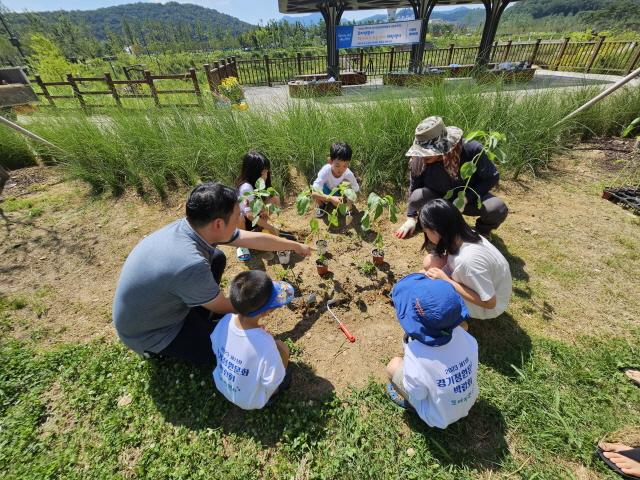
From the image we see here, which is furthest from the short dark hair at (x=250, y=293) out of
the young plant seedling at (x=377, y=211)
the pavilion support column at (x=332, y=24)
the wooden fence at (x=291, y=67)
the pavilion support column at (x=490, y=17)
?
the pavilion support column at (x=490, y=17)

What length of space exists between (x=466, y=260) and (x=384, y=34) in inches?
417

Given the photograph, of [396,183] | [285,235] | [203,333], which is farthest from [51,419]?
[396,183]

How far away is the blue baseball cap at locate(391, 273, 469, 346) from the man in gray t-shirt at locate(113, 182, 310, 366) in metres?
1.07

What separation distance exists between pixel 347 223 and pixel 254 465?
8.00 ft

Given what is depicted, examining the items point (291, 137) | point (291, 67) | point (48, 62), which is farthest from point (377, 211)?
point (48, 62)

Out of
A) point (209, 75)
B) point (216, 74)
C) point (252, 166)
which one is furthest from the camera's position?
point (216, 74)

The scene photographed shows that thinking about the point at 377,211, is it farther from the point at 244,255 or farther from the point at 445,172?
the point at 244,255

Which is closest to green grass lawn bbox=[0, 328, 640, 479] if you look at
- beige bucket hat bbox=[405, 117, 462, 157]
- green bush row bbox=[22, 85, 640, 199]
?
beige bucket hat bbox=[405, 117, 462, 157]

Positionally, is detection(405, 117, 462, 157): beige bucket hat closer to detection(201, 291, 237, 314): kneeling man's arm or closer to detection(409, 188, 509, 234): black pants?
detection(409, 188, 509, 234): black pants

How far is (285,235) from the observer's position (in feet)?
10.1

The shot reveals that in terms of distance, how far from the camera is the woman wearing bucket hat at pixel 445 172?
2486 mm

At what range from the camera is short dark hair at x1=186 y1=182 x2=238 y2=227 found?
160 cm

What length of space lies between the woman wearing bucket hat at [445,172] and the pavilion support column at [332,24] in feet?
31.9

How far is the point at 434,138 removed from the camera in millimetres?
2500
